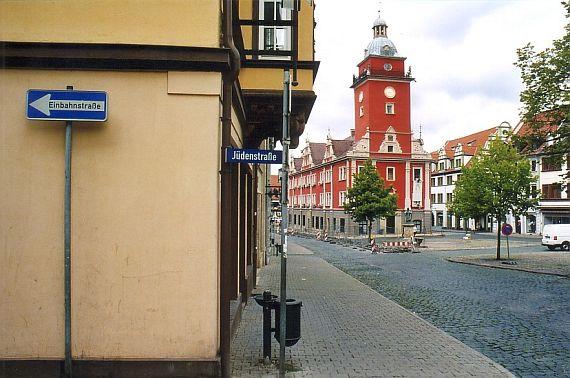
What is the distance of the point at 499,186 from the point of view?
28.0 m

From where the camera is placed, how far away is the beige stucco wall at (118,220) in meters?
6.48

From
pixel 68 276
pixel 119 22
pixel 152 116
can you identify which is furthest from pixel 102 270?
pixel 119 22

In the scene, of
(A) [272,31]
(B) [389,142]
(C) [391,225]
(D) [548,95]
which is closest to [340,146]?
(B) [389,142]

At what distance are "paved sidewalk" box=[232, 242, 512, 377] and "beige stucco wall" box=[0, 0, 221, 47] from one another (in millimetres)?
4310

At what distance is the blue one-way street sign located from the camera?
20.9 ft

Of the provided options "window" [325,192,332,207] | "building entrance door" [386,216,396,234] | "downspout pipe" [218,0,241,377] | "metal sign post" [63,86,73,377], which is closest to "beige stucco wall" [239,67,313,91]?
"downspout pipe" [218,0,241,377]

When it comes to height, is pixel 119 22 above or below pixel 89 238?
above

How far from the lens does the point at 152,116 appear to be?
21.8 ft

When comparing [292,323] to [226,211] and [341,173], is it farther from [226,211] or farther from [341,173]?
[341,173]

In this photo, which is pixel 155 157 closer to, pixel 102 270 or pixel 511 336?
pixel 102 270

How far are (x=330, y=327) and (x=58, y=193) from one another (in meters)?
5.71

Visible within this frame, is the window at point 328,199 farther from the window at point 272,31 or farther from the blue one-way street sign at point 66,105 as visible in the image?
the blue one-way street sign at point 66,105

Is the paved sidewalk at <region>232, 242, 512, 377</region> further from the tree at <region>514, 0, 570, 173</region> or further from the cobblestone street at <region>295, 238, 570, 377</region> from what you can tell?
the tree at <region>514, 0, 570, 173</region>

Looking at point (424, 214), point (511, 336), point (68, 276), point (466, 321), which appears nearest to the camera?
point (68, 276)
